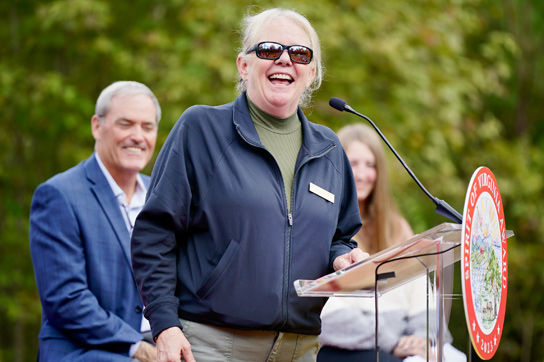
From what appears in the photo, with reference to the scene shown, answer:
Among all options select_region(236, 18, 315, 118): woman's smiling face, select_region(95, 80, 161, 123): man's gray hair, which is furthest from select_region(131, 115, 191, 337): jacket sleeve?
select_region(95, 80, 161, 123): man's gray hair

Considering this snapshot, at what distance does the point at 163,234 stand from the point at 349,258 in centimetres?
63

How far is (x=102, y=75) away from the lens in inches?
310

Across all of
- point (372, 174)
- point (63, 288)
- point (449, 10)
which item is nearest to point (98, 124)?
point (63, 288)

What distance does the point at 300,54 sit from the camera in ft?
8.98

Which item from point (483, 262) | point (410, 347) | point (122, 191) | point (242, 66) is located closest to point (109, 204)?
point (122, 191)

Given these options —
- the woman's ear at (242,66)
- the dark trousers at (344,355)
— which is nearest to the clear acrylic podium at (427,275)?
the woman's ear at (242,66)

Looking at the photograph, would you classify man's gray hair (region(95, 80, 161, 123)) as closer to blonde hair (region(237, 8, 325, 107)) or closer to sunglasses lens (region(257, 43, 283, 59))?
blonde hair (region(237, 8, 325, 107))

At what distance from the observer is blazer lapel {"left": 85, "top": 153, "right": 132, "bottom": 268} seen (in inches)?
150

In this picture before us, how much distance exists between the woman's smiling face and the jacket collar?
0.23 ft

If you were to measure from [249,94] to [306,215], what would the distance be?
511mm

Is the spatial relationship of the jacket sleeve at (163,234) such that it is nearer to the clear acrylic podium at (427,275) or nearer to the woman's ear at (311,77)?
the clear acrylic podium at (427,275)

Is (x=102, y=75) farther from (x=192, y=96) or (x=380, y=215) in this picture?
(x=380, y=215)

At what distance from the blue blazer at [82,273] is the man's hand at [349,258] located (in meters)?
1.39

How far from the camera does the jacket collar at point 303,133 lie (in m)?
2.64
